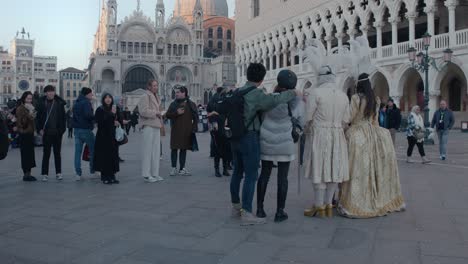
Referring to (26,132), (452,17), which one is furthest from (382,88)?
(26,132)

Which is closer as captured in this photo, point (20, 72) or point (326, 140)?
point (326, 140)

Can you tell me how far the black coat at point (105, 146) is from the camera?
857 cm

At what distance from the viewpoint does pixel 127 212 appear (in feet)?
20.0

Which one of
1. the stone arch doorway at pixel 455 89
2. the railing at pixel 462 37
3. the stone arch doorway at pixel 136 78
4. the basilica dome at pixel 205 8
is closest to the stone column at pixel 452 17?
the railing at pixel 462 37

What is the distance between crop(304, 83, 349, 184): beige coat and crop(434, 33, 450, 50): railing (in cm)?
2265

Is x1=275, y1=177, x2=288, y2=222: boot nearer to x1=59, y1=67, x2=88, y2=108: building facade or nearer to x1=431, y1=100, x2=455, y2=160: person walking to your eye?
x1=431, y1=100, x2=455, y2=160: person walking

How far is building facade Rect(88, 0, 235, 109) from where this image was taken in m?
65.9

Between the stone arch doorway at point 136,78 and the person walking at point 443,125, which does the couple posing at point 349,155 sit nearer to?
the person walking at point 443,125

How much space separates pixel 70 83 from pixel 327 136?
12673 centimetres

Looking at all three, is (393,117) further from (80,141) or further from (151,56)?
(151,56)

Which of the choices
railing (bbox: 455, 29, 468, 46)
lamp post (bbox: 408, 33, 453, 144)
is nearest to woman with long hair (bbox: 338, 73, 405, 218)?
lamp post (bbox: 408, 33, 453, 144)

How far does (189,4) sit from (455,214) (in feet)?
268

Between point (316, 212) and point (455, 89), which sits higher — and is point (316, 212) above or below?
below

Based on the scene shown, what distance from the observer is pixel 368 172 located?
590 cm
